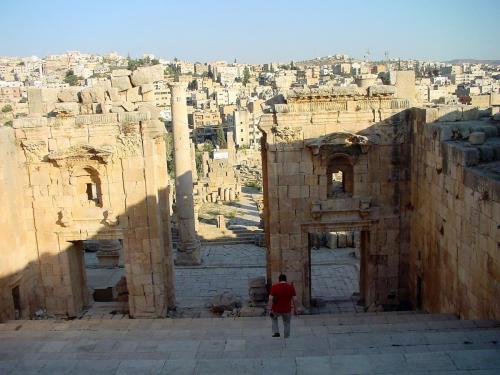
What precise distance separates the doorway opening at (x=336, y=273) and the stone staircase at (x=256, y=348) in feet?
10.6

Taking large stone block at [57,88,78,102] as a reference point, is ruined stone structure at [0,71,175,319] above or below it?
below

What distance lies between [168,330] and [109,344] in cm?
181

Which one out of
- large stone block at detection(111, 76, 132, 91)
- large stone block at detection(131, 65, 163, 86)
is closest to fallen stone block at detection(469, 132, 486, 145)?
large stone block at detection(131, 65, 163, 86)

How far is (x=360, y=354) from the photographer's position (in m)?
7.65

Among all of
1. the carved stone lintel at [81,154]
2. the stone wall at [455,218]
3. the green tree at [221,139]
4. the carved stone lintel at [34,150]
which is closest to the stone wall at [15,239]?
the carved stone lintel at [34,150]

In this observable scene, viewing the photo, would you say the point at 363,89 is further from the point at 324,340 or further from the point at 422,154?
the point at 324,340

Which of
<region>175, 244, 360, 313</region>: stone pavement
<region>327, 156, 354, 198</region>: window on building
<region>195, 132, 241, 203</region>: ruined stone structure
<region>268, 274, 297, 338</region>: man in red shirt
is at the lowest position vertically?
<region>195, 132, 241, 203</region>: ruined stone structure

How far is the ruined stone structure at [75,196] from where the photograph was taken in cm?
1296

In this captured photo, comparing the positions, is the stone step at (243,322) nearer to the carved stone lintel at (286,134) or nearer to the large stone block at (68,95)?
the carved stone lintel at (286,134)

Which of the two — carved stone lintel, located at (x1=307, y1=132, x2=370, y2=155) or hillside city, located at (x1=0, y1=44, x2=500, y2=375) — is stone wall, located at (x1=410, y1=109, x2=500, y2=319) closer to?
hillside city, located at (x1=0, y1=44, x2=500, y2=375)

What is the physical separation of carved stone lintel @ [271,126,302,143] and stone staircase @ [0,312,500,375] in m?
4.61

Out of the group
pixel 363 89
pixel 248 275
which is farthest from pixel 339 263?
pixel 363 89

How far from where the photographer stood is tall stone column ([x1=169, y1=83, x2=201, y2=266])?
20.0 meters

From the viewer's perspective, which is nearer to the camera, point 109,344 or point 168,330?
point 109,344
